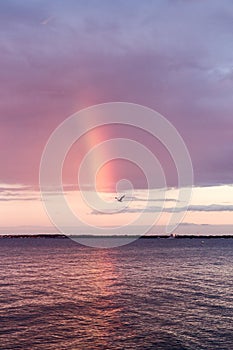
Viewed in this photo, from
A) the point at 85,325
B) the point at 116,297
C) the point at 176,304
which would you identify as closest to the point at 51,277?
the point at 116,297

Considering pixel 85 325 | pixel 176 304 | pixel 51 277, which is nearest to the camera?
pixel 85 325

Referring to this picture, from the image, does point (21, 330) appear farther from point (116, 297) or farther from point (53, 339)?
point (116, 297)

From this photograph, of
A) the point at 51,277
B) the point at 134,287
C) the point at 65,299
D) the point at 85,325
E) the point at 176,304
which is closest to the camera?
A: the point at 85,325

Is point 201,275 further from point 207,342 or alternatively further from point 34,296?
point 207,342

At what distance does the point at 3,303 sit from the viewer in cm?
7212

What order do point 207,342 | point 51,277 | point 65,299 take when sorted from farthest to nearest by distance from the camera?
1. point 51,277
2. point 65,299
3. point 207,342

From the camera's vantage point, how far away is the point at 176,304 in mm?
71938

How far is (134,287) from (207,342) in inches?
1727

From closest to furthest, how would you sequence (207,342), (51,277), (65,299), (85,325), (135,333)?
(207,342)
(135,333)
(85,325)
(65,299)
(51,277)

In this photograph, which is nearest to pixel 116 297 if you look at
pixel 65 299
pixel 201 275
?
pixel 65 299

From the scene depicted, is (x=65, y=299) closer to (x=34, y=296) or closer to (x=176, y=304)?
(x=34, y=296)

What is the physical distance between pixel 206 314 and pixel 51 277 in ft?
188

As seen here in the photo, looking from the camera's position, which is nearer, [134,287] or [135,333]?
[135,333]

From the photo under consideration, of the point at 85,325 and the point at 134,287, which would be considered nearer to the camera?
the point at 85,325
